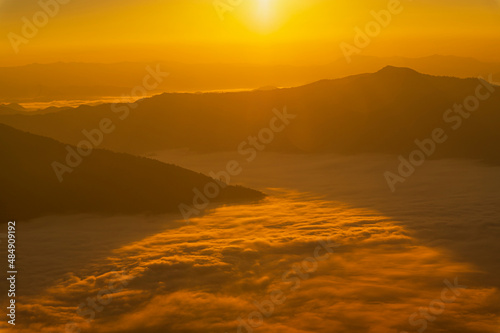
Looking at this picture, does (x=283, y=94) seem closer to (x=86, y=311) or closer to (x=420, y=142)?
(x=420, y=142)

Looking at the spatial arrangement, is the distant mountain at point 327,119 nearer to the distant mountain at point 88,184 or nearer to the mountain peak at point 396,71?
the mountain peak at point 396,71

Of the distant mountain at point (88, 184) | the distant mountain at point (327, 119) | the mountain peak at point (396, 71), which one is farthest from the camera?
the mountain peak at point (396, 71)

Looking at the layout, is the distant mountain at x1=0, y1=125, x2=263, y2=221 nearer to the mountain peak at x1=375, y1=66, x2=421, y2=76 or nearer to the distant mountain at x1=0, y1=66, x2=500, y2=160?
the distant mountain at x1=0, y1=66, x2=500, y2=160

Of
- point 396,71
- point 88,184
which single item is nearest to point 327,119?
point 396,71

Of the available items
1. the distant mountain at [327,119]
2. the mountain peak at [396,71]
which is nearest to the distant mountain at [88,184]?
the distant mountain at [327,119]

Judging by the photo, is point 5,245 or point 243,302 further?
point 5,245

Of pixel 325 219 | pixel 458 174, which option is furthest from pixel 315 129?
pixel 325 219

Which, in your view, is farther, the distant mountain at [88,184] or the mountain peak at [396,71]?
the mountain peak at [396,71]
